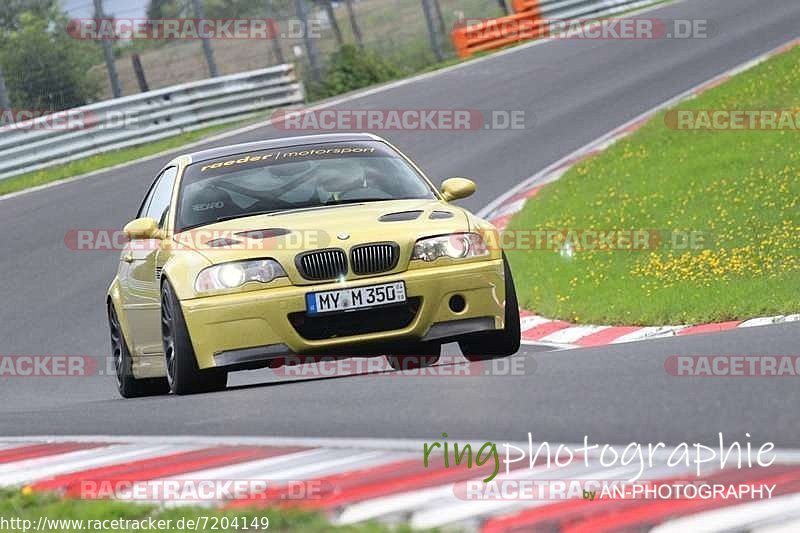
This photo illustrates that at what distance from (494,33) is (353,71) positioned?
3165 millimetres

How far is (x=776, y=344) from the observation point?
7.97m

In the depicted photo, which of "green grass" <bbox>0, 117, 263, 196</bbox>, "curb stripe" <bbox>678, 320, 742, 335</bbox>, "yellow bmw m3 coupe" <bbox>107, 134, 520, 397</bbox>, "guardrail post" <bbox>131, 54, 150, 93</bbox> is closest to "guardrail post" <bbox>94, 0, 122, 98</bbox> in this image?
"guardrail post" <bbox>131, 54, 150, 93</bbox>

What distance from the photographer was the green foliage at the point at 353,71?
26891mm

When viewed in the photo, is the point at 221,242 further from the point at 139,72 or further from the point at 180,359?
Answer: the point at 139,72

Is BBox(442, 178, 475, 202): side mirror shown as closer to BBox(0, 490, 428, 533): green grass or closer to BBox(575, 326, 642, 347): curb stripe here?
BBox(575, 326, 642, 347): curb stripe

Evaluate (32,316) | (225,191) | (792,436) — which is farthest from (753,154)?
(792,436)

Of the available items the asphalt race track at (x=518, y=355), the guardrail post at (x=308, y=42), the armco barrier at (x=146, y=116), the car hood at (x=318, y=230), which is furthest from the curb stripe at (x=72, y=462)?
the guardrail post at (x=308, y=42)

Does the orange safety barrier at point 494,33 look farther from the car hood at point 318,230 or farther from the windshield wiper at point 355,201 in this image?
the car hood at point 318,230

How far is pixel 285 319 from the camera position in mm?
8336

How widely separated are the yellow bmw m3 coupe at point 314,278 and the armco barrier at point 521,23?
19.8m

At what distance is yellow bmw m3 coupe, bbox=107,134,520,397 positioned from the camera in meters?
8.35

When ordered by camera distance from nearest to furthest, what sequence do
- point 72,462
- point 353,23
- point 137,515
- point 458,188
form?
point 137,515 → point 72,462 → point 458,188 → point 353,23

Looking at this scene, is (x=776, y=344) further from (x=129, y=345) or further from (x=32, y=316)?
(x=32, y=316)

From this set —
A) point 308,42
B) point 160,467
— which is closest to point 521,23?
point 308,42
